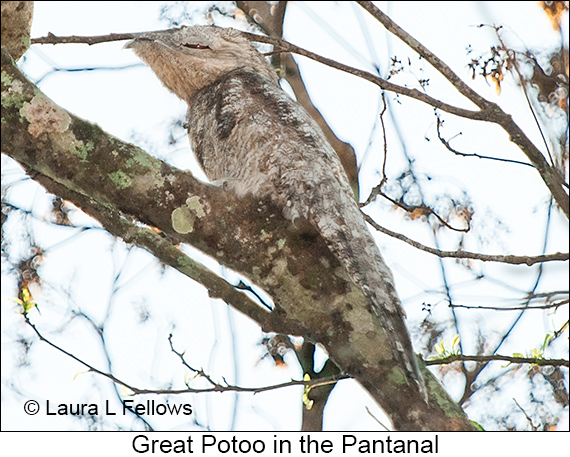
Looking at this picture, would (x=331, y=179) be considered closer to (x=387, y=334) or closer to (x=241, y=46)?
(x=387, y=334)

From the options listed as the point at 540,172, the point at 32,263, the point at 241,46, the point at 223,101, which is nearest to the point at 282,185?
the point at 223,101

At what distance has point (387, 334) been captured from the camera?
2.17 m

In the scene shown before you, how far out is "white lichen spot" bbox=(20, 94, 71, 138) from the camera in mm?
2107

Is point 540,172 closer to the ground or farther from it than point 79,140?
farther from it

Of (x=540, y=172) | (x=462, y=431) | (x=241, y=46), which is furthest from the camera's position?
(x=241, y=46)

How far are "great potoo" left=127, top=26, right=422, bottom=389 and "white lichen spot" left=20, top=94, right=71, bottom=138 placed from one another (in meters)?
0.72

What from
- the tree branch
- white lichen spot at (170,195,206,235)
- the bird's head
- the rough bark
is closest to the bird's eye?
the bird's head

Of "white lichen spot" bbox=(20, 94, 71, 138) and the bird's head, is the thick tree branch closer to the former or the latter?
the bird's head

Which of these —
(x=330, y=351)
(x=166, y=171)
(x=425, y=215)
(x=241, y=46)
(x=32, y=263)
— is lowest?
(x=330, y=351)

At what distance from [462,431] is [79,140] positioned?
1.61m

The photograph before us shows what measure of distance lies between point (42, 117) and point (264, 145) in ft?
3.82

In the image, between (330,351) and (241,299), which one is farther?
(241,299)

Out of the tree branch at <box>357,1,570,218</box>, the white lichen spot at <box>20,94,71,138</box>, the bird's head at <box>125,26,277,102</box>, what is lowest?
the white lichen spot at <box>20,94,71,138</box>

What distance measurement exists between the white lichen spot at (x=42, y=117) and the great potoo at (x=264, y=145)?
0.72 m
